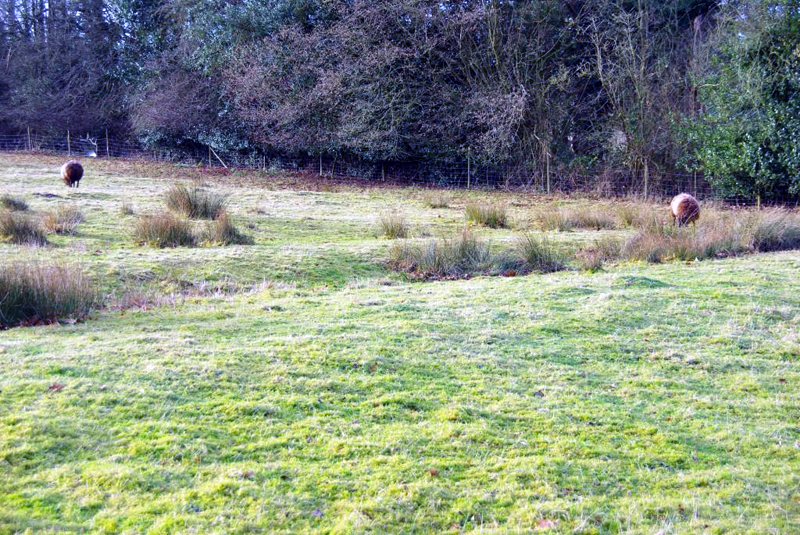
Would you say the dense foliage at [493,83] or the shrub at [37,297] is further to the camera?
the dense foliage at [493,83]

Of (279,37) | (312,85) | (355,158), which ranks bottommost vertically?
(355,158)

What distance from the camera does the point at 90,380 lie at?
5.02 m

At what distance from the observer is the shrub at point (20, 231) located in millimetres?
11031

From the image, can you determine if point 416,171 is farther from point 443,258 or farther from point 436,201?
point 443,258

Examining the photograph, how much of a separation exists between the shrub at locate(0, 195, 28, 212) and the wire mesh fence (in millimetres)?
13394

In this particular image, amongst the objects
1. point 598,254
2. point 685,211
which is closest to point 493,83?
point 685,211

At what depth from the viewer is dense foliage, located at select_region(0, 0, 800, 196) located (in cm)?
2027

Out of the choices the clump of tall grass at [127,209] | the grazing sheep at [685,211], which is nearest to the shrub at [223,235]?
the clump of tall grass at [127,209]

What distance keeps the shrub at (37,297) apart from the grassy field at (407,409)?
0.30 m

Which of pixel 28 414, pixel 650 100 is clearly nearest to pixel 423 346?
pixel 28 414

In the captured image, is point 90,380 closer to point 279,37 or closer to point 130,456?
point 130,456

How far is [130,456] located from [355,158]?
2381 cm

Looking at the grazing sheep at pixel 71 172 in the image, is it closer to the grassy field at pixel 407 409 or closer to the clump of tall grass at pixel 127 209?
the clump of tall grass at pixel 127 209

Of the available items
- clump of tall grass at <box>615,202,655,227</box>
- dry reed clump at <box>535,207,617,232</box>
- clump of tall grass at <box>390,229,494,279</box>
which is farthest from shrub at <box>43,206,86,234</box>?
clump of tall grass at <box>615,202,655,227</box>
